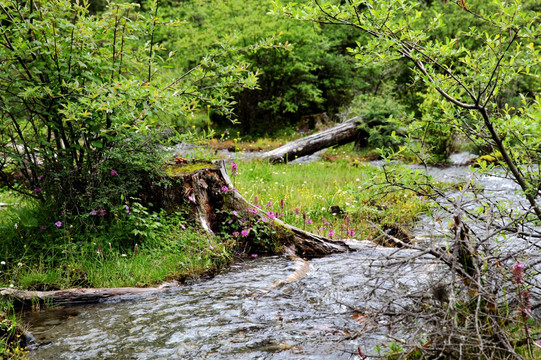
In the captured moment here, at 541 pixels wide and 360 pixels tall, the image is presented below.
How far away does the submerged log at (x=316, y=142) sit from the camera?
13.6 m

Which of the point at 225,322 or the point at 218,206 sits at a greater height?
the point at 218,206

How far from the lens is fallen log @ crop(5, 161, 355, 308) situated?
5.75 m

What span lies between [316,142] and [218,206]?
910cm

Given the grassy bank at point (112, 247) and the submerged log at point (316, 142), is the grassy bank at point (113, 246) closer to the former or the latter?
the grassy bank at point (112, 247)

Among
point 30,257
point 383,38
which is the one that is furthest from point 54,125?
point 383,38

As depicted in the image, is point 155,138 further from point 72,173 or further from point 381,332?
point 381,332

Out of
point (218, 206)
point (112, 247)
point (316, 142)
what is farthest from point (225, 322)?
point (316, 142)

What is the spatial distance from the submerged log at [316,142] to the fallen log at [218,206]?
22.7ft

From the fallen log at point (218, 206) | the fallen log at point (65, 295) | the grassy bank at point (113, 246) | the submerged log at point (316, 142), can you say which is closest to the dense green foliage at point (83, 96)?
the grassy bank at point (113, 246)

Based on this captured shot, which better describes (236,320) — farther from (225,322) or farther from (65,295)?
(65,295)

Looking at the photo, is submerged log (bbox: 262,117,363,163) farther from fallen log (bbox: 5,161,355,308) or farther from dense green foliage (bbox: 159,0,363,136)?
fallen log (bbox: 5,161,355,308)

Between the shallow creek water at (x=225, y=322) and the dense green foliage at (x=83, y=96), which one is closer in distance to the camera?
the shallow creek water at (x=225, y=322)

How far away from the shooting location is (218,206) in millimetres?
6113

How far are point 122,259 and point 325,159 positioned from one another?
10632mm
